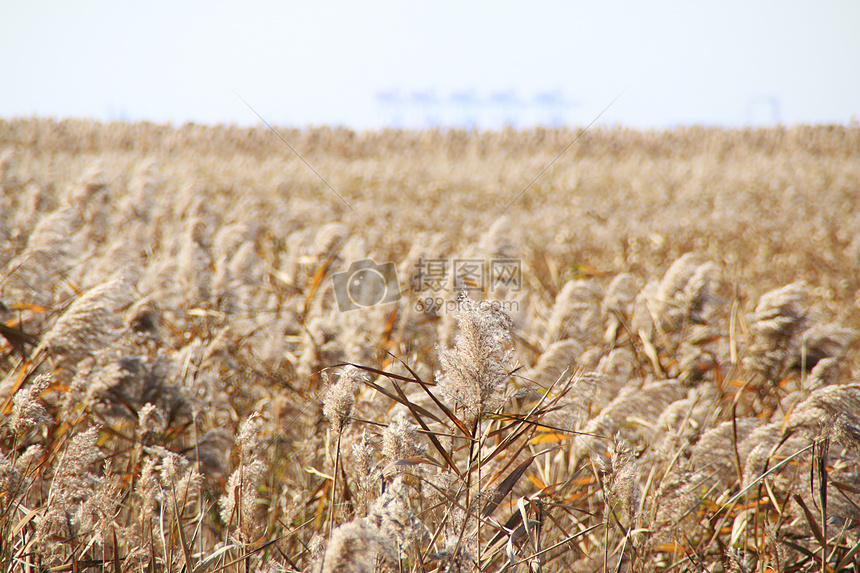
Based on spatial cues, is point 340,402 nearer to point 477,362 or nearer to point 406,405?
point 406,405

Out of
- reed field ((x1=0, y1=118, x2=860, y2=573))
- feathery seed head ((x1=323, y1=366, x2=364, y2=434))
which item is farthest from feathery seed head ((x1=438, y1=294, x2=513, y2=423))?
feathery seed head ((x1=323, y1=366, x2=364, y2=434))

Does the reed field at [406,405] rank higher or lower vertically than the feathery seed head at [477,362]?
lower

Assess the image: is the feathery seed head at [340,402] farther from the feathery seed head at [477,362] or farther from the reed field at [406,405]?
the feathery seed head at [477,362]

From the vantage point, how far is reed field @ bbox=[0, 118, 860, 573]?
105cm

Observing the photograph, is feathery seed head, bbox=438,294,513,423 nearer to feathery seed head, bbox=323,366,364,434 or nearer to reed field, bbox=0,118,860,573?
reed field, bbox=0,118,860,573

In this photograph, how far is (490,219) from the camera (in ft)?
24.2

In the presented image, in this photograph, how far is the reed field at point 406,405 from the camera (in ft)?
3.46

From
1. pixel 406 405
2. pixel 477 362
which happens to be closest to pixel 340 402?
pixel 406 405

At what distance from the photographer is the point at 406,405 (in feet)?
3.55

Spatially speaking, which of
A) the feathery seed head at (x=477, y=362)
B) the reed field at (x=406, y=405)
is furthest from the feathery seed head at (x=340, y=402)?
the feathery seed head at (x=477, y=362)

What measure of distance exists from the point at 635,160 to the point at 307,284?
40.7 ft

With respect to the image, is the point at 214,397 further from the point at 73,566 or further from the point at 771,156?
the point at 771,156

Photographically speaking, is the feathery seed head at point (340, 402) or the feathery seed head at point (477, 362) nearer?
the feathery seed head at point (477, 362)

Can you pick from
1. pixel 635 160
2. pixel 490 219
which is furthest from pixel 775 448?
pixel 635 160
